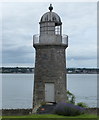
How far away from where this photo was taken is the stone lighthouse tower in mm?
15930

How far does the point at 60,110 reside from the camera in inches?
430

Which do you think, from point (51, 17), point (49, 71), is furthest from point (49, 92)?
point (51, 17)

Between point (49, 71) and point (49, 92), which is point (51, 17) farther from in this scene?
point (49, 92)

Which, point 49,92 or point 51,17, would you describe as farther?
point 51,17

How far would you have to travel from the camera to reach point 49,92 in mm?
15984

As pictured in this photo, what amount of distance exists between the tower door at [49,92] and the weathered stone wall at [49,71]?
18cm

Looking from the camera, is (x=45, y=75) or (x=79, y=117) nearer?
(x=79, y=117)

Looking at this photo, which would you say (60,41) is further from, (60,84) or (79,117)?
(79,117)

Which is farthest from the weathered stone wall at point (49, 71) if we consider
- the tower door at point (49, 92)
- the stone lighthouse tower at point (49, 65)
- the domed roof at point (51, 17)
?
the domed roof at point (51, 17)

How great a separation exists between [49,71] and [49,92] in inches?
48.9

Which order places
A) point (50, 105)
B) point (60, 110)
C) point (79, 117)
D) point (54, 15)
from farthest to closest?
1. point (54, 15)
2. point (50, 105)
3. point (60, 110)
4. point (79, 117)

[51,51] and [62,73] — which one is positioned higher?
[51,51]

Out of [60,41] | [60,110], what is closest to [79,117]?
[60,110]

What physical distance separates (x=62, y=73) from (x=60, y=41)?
1915mm
